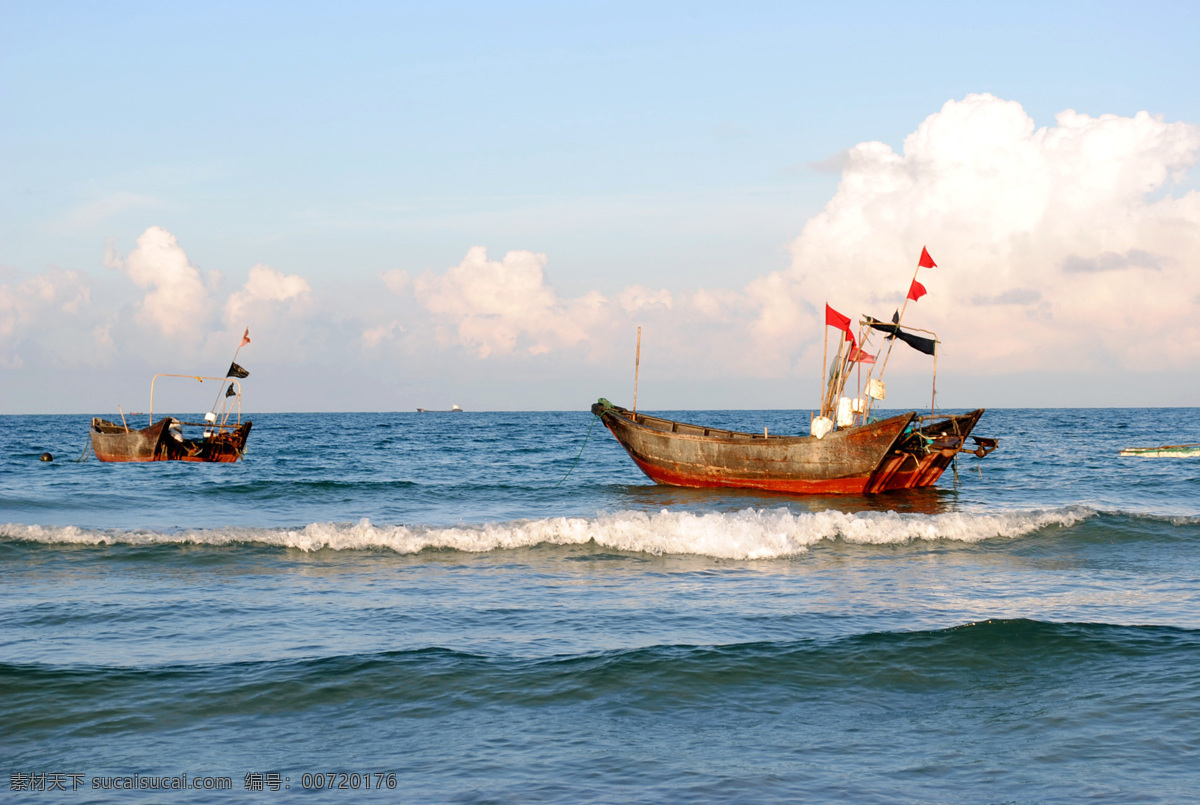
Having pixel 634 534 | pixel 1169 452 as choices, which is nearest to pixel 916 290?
pixel 634 534

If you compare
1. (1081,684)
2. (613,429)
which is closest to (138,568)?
(1081,684)

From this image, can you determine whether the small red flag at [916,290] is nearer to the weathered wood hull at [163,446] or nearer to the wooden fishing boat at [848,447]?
the wooden fishing boat at [848,447]

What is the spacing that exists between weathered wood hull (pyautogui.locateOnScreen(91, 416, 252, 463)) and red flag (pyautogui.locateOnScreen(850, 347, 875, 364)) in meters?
30.4

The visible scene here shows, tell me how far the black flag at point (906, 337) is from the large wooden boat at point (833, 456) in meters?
1.79

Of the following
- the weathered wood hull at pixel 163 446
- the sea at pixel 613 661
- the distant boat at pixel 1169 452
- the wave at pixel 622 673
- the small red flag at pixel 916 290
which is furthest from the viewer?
the weathered wood hull at pixel 163 446

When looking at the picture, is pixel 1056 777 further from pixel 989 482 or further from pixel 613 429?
pixel 989 482

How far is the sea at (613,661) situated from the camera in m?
6.45

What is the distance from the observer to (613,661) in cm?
888

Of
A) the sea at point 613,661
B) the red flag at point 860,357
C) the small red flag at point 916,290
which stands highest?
the small red flag at point 916,290

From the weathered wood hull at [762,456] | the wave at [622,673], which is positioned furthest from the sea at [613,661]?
the weathered wood hull at [762,456]

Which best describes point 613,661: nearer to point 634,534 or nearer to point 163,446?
point 634,534

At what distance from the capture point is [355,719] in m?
7.66

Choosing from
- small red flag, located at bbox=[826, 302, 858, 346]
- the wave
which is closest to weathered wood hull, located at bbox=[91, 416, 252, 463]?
small red flag, located at bbox=[826, 302, 858, 346]

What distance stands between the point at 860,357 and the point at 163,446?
107ft
